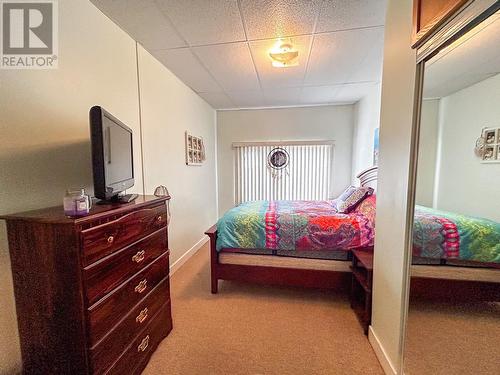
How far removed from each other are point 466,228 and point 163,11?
2.38m

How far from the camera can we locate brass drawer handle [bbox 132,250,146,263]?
1.32 m

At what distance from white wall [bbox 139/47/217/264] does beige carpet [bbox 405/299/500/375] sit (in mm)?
2360

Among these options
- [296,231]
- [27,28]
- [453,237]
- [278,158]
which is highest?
[27,28]

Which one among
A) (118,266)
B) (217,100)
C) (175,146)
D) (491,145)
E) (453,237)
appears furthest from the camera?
(217,100)

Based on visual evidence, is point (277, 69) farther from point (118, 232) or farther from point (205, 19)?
point (118, 232)

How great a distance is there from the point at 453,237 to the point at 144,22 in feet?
8.67

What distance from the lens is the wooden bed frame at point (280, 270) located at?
218 centimetres

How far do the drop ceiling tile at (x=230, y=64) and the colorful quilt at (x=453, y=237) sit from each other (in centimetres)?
205

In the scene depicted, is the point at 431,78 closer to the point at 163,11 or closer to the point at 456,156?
the point at 456,156

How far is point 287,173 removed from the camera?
4.52 meters

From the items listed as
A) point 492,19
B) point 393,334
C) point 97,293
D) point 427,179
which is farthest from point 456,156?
point 97,293

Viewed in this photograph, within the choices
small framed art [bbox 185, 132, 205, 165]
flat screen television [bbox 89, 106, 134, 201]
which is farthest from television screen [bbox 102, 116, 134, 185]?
small framed art [bbox 185, 132, 205, 165]

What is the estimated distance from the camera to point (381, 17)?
1757 millimetres

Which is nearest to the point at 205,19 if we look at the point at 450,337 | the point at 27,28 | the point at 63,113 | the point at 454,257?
the point at 27,28
